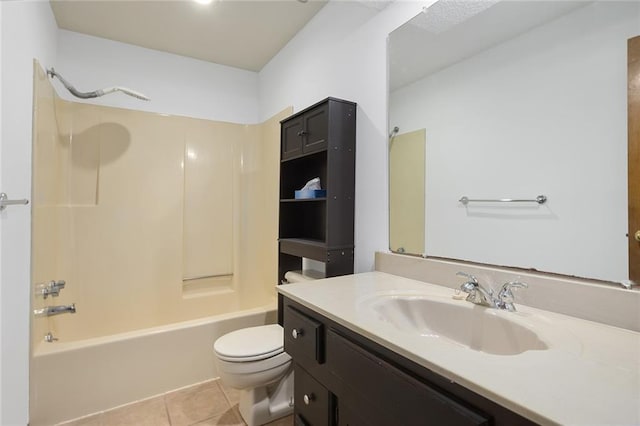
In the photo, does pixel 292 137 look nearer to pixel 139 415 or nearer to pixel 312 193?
pixel 312 193

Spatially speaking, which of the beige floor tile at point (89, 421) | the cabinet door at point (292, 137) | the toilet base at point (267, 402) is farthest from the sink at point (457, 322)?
the beige floor tile at point (89, 421)

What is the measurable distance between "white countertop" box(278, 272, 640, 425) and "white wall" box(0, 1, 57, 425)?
51.1 inches

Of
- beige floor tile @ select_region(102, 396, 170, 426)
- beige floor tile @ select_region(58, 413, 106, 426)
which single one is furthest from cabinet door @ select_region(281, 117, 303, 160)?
beige floor tile @ select_region(58, 413, 106, 426)

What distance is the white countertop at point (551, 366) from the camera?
1.51 feet

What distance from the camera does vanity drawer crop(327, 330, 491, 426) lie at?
1.92ft

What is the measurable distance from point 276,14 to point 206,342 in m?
2.21

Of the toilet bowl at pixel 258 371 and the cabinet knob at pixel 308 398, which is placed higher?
the cabinet knob at pixel 308 398

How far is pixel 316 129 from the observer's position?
1.62m

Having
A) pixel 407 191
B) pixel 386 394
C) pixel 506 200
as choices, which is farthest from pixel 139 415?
pixel 506 200

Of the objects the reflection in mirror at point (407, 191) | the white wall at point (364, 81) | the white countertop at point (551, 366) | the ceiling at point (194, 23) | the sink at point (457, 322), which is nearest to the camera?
the white countertop at point (551, 366)

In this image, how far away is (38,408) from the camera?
5.19 feet

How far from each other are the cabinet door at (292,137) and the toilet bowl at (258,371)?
1.06m

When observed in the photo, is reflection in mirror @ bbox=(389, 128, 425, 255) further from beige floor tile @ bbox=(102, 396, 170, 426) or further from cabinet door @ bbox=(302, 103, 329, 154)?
beige floor tile @ bbox=(102, 396, 170, 426)

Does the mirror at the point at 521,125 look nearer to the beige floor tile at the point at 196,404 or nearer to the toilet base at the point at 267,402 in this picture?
the toilet base at the point at 267,402
